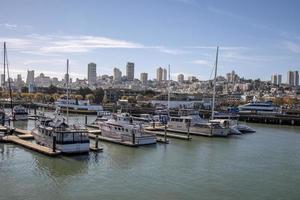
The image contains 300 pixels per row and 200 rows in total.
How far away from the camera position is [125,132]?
40.6 meters

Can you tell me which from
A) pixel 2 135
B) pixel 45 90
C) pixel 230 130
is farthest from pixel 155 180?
pixel 45 90

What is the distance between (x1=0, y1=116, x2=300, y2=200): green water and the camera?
23234mm

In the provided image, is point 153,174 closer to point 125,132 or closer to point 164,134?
point 125,132

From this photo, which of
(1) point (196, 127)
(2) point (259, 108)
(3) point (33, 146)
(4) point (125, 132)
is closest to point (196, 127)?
(1) point (196, 127)

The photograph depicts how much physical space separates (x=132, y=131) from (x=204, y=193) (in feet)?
56.9

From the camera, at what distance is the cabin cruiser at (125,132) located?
3923cm

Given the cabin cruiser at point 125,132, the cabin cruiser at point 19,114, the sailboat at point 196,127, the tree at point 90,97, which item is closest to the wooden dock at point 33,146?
the cabin cruiser at point 125,132

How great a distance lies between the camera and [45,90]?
588 feet

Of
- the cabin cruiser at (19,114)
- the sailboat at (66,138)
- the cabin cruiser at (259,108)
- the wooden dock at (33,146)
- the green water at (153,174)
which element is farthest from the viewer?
the cabin cruiser at (259,108)

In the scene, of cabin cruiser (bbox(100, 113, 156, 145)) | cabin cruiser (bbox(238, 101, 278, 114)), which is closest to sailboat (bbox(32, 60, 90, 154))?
cabin cruiser (bbox(100, 113, 156, 145))

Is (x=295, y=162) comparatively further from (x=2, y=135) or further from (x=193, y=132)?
(x=2, y=135)

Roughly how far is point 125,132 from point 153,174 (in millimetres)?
13220

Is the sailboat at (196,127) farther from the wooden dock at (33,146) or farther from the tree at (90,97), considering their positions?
the tree at (90,97)

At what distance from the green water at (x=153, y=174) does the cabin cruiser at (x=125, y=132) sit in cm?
133
